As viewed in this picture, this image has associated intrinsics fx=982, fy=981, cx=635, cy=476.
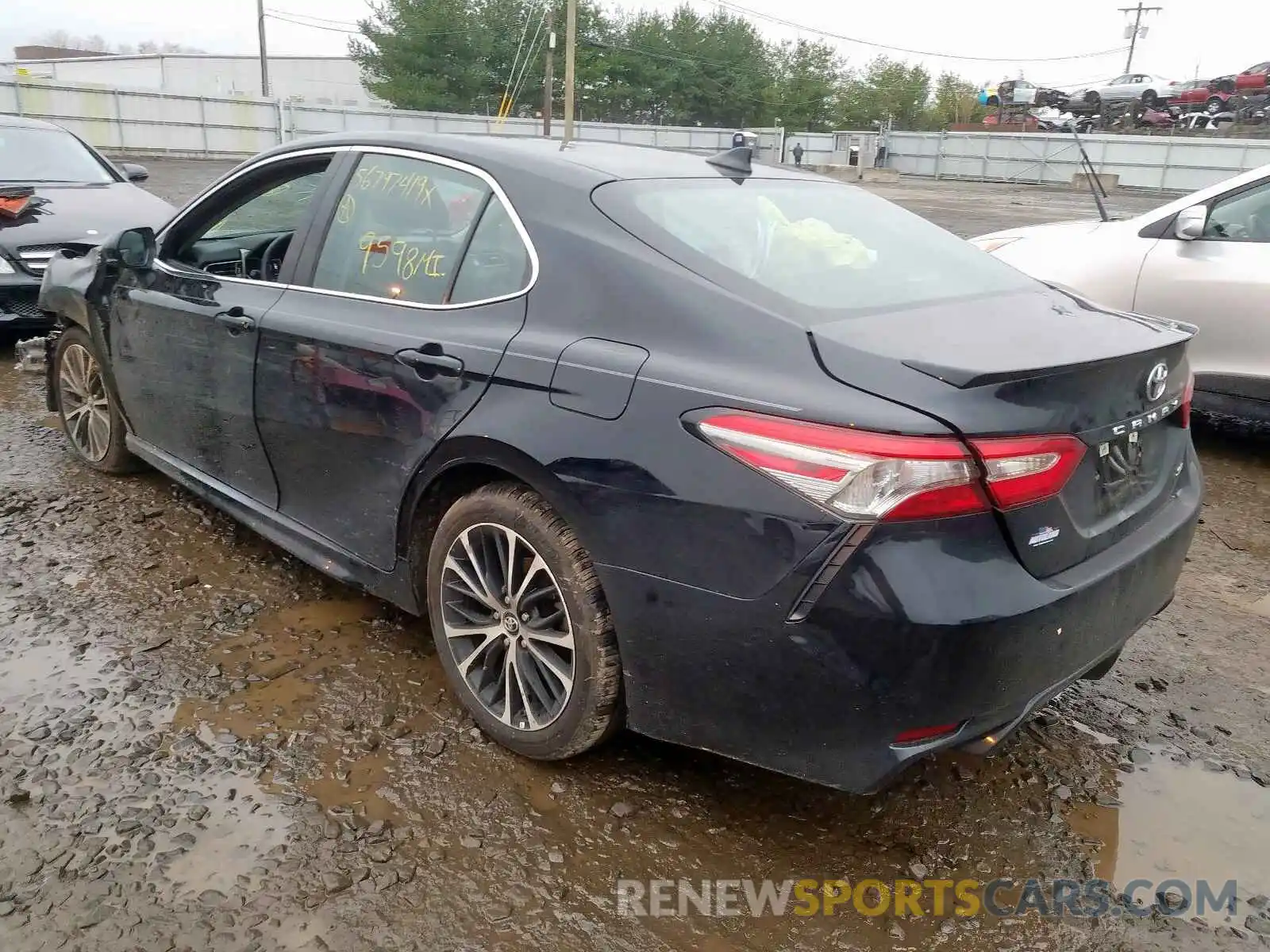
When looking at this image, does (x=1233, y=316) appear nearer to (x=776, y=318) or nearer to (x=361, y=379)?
(x=776, y=318)

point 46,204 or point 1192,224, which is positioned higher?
point 1192,224

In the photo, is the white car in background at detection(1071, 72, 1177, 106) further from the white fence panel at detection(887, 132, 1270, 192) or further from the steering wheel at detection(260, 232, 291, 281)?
the steering wheel at detection(260, 232, 291, 281)

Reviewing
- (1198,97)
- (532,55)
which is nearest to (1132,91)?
(1198,97)

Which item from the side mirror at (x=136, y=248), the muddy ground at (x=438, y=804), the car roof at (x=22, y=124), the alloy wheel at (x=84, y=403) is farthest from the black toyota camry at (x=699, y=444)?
the car roof at (x=22, y=124)

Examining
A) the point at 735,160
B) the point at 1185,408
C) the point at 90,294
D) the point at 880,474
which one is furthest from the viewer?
the point at 90,294

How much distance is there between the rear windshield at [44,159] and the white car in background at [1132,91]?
43.6m

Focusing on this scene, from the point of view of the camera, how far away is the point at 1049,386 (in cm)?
204

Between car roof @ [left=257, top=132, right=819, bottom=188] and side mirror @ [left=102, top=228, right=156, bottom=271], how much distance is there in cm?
96

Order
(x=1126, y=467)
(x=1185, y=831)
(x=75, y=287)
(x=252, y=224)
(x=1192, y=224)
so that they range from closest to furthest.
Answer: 1. (x=1126, y=467)
2. (x=1185, y=831)
3. (x=252, y=224)
4. (x=75, y=287)
5. (x=1192, y=224)

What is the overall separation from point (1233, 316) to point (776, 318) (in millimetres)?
4197

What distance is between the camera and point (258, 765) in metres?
2.59

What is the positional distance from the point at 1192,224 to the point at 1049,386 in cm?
393

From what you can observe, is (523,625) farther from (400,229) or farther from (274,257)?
(274,257)

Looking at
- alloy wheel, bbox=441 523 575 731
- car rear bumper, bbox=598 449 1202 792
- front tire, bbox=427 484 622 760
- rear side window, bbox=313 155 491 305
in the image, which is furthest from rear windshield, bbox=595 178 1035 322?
alloy wheel, bbox=441 523 575 731
